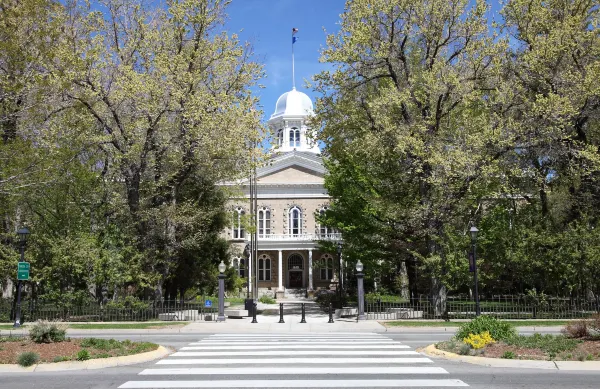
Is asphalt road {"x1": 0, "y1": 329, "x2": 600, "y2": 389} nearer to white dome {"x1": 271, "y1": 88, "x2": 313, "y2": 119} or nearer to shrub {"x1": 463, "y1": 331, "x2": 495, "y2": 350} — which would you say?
shrub {"x1": 463, "y1": 331, "x2": 495, "y2": 350}

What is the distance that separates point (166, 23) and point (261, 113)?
6114 millimetres

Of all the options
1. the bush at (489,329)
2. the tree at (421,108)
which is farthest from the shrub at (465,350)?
the tree at (421,108)

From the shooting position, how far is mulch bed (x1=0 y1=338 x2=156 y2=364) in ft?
35.7

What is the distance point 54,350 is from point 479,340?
29.9 feet

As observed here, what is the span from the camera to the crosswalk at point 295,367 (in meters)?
8.99

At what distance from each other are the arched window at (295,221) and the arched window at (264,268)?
3.72 meters

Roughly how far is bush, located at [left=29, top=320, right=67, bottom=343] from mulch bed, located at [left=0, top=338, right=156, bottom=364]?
0.15m

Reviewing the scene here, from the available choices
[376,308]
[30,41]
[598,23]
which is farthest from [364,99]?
[30,41]

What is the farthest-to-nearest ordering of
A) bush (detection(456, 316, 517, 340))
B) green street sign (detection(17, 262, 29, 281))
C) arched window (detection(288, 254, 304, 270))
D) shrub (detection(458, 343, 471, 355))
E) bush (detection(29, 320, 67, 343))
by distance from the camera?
arched window (detection(288, 254, 304, 270))
green street sign (detection(17, 262, 29, 281))
bush (detection(456, 316, 517, 340))
bush (detection(29, 320, 67, 343))
shrub (detection(458, 343, 471, 355))

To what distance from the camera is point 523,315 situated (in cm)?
2338

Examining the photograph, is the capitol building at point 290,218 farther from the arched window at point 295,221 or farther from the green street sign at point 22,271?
the green street sign at point 22,271

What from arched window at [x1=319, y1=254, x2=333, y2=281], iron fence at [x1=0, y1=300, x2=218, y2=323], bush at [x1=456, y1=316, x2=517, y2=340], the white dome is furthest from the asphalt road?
the white dome

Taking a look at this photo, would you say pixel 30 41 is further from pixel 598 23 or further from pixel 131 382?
pixel 598 23

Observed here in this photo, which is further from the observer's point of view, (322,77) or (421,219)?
(322,77)
